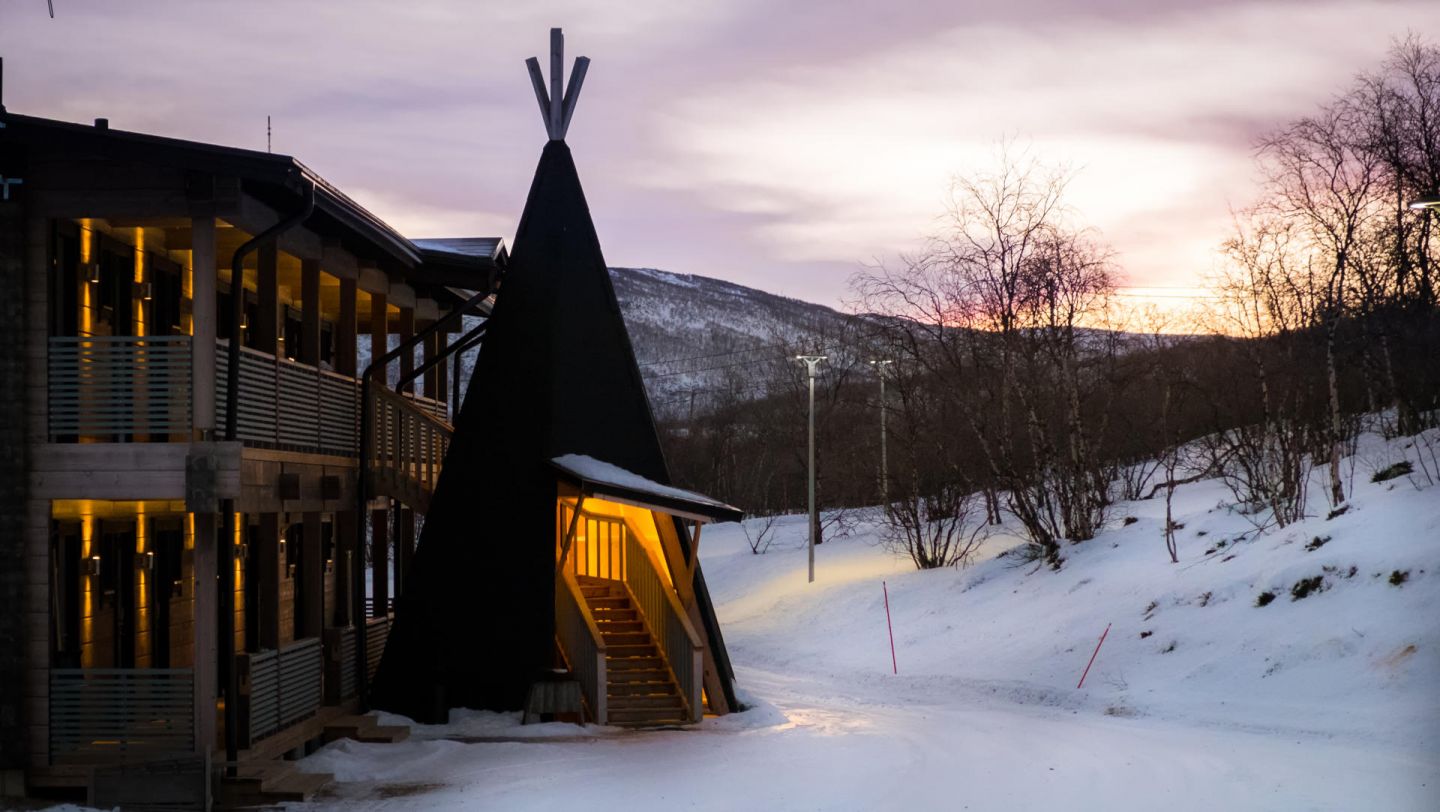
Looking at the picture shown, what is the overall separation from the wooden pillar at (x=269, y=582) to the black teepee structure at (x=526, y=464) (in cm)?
250

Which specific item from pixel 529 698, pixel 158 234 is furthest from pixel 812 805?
pixel 158 234

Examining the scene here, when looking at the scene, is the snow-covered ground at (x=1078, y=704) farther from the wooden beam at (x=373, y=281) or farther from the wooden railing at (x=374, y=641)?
the wooden beam at (x=373, y=281)

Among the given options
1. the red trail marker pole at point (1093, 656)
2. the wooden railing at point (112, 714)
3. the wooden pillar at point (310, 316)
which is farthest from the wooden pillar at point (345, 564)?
the red trail marker pole at point (1093, 656)

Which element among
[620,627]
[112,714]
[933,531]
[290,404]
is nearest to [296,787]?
[112,714]

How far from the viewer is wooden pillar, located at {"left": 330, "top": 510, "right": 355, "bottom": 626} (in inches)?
766

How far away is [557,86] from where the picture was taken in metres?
18.8

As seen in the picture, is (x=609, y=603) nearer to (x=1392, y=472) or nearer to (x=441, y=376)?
(x=441, y=376)

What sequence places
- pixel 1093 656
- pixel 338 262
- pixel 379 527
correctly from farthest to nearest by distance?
pixel 1093 656
pixel 379 527
pixel 338 262

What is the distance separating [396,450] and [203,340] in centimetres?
538

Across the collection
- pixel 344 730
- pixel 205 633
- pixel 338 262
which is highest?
pixel 338 262

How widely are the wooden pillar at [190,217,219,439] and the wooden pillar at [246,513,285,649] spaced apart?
6.90 feet

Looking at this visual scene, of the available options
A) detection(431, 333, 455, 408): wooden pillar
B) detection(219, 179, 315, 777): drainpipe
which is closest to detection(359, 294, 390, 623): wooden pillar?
detection(431, 333, 455, 408): wooden pillar

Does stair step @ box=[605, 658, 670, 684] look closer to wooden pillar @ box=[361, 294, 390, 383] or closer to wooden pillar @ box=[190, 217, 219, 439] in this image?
wooden pillar @ box=[361, 294, 390, 383]

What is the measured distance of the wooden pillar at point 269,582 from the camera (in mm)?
14719
